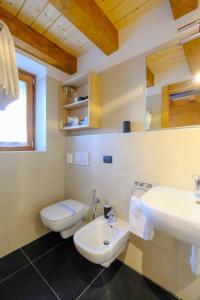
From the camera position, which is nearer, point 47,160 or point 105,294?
point 105,294

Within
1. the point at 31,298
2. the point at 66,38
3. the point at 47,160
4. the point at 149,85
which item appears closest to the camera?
the point at 31,298

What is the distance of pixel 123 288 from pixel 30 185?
1.30 metres

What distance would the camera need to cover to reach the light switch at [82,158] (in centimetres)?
170

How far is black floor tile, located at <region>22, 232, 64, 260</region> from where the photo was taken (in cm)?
152

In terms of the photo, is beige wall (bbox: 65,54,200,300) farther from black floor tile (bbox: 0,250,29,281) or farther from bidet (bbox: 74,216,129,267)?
black floor tile (bbox: 0,250,29,281)

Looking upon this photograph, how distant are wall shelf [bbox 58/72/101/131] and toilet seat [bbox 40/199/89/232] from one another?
35.4 inches

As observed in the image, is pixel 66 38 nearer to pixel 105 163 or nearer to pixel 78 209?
pixel 105 163

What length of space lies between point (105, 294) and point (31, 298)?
55cm

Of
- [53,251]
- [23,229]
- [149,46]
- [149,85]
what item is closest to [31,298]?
[53,251]

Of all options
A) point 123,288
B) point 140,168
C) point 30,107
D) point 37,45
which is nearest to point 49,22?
point 37,45

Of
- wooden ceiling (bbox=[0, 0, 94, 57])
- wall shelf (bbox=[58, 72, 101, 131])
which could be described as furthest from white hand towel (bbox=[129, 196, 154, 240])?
wooden ceiling (bbox=[0, 0, 94, 57])

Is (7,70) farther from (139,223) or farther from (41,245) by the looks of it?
(41,245)

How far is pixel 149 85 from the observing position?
4.35 ft

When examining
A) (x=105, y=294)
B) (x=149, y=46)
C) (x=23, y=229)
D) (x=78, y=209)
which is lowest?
(x=105, y=294)
